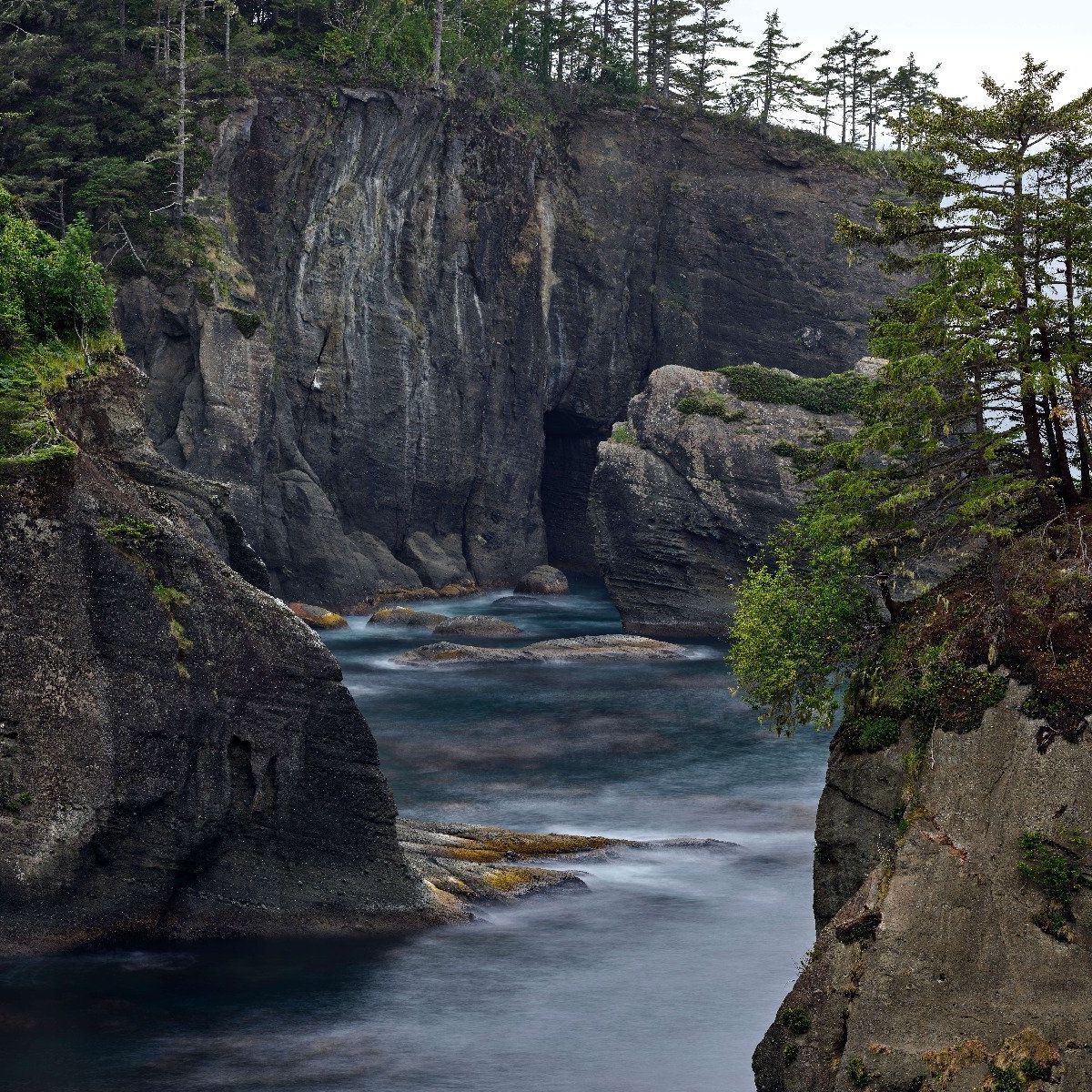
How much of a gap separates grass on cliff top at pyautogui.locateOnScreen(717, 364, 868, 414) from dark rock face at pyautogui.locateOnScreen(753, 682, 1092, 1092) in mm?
57471

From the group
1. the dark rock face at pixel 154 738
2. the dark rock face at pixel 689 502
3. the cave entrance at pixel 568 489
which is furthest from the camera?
the cave entrance at pixel 568 489

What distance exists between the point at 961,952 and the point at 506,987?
39.7ft

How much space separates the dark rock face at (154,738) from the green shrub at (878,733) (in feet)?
41.1

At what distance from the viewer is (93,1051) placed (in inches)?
1083

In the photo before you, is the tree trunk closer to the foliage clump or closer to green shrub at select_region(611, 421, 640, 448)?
green shrub at select_region(611, 421, 640, 448)

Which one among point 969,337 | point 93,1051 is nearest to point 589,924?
point 93,1051

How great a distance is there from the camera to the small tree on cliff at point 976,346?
2547 centimetres

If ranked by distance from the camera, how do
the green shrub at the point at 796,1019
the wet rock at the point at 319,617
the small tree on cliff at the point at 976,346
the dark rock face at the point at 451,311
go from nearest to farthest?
the green shrub at the point at 796,1019, the small tree on cliff at the point at 976,346, the dark rock face at the point at 451,311, the wet rock at the point at 319,617

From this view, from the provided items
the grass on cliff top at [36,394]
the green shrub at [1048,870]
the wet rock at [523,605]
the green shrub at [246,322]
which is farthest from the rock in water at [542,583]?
the green shrub at [1048,870]

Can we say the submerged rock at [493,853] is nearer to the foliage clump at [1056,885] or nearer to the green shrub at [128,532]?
the green shrub at [128,532]

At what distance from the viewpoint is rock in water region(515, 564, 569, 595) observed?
9619 cm

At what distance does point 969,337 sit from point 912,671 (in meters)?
6.31

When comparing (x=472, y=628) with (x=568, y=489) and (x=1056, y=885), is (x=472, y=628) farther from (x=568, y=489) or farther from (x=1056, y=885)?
(x=1056, y=885)

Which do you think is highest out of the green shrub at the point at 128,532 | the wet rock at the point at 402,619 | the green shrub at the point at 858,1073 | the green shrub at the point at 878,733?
the green shrub at the point at 128,532
